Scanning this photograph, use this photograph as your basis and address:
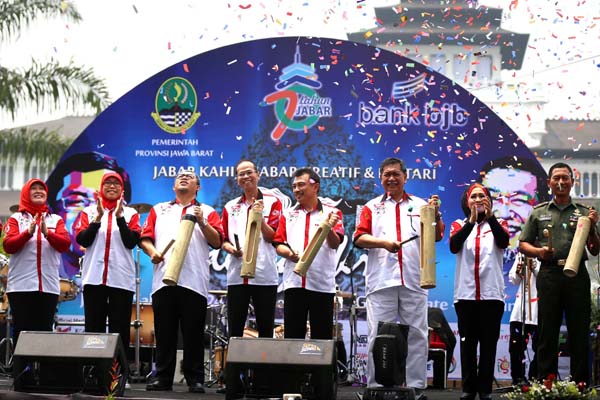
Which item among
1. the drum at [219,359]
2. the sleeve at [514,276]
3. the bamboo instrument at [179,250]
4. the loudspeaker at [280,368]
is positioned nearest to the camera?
the loudspeaker at [280,368]

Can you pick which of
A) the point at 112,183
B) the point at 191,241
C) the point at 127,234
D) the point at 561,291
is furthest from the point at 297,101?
the point at 561,291

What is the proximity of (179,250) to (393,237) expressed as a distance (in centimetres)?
167

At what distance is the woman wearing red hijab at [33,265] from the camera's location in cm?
900

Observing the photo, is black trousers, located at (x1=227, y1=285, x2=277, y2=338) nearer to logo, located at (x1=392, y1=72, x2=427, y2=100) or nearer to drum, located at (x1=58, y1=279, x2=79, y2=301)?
drum, located at (x1=58, y1=279, x2=79, y2=301)

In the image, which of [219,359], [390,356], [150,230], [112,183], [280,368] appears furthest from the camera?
[219,359]

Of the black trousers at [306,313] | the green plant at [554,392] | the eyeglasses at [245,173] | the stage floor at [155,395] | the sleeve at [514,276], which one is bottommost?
the stage floor at [155,395]

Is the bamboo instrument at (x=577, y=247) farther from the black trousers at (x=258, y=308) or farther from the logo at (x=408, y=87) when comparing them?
the logo at (x=408, y=87)

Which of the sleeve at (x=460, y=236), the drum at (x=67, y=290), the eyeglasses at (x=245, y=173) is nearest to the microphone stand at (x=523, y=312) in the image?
the sleeve at (x=460, y=236)

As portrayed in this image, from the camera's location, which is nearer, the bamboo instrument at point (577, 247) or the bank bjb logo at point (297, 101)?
the bamboo instrument at point (577, 247)

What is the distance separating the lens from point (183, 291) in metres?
8.66

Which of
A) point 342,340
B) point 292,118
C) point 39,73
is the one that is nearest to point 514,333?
point 342,340

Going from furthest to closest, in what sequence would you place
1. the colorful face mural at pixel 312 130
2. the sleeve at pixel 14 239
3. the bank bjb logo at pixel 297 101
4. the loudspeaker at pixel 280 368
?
the bank bjb logo at pixel 297 101 < the colorful face mural at pixel 312 130 < the sleeve at pixel 14 239 < the loudspeaker at pixel 280 368

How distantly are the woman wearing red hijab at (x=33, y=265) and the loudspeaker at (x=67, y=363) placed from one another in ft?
4.68

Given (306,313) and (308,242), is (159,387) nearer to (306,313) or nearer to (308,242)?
(306,313)
